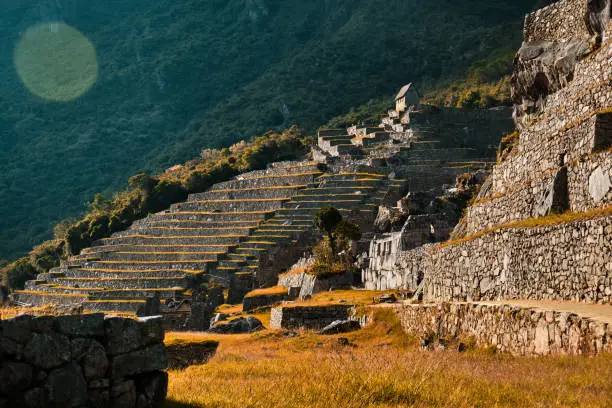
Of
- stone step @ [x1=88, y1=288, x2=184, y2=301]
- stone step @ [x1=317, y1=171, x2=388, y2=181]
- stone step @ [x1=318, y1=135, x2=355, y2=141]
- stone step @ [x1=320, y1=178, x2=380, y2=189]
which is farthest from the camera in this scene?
stone step @ [x1=318, y1=135, x2=355, y2=141]

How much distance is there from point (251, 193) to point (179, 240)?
9.25m

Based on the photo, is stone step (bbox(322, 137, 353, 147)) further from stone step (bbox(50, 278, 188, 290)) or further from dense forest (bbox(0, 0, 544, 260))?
dense forest (bbox(0, 0, 544, 260))

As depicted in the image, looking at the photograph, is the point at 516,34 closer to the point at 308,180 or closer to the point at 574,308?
the point at 308,180

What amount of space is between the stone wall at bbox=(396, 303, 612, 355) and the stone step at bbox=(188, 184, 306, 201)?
1924 inches

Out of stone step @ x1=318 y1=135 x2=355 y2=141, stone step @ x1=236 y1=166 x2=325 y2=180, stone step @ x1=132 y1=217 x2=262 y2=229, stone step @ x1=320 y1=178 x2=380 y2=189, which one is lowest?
stone step @ x1=132 y1=217 x2=262 y2=229

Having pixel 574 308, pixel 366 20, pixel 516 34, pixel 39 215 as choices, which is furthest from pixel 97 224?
pixel 366 20

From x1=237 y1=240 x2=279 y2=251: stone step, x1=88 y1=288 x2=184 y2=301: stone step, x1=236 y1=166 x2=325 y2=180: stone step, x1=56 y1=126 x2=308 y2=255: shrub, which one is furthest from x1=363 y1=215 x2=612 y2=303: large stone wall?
x1=56 y1=126 x2=308 y2=255: shrub

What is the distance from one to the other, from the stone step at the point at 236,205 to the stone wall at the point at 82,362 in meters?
53.6

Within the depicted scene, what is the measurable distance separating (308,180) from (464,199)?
26.4 meters

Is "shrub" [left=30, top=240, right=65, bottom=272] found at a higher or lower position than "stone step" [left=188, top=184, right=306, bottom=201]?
lower

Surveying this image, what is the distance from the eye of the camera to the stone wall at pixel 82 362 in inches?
284

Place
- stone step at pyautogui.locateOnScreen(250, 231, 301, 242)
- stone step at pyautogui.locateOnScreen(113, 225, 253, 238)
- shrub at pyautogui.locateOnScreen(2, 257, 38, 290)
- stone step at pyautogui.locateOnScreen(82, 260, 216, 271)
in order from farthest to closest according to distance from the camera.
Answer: shrub at pyautogui.locateOnScreen(2, 257, 38, 290), stone step at pyautogui.locateOnScreen(113, 225, 253, 238), stone step at pyautogui.locateOnScreen(250, 231, 301, 242), stone step at pyautogui.locateOnScreen(82, 260, 216, 271)

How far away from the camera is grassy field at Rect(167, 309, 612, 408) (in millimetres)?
7828

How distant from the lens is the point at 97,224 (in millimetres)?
81438
